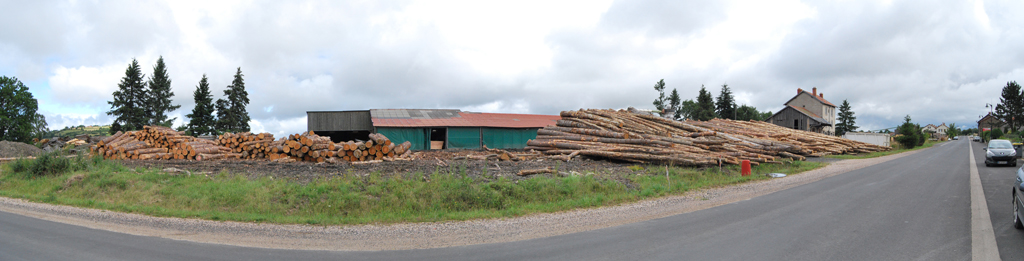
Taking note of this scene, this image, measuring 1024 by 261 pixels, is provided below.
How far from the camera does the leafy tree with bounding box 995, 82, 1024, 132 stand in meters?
73.9

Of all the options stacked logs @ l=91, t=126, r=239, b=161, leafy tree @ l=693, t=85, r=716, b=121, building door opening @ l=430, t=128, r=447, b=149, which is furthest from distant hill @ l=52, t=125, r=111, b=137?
leafy tree @ l=693, t=85, r=716, b=121

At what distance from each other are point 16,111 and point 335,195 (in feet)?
175

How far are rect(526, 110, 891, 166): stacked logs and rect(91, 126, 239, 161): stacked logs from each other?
1415cm

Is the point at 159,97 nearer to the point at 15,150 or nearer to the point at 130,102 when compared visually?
the point at 130,102

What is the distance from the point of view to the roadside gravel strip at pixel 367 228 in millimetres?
6414

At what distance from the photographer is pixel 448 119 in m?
35.2

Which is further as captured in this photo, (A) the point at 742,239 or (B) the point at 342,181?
(B) the point at 342,181

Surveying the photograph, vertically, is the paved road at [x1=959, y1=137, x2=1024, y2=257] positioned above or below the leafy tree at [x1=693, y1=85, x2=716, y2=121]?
below

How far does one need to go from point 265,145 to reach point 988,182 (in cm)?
2428

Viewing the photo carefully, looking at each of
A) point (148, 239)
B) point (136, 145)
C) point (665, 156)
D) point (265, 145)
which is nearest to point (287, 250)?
point (148, 239)

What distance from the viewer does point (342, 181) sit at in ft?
36.5

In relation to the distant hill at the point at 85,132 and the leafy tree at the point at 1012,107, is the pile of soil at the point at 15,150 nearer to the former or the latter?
the distant hill at the point at 85,132

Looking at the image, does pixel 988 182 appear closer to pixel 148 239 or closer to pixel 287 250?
pixel 287 250

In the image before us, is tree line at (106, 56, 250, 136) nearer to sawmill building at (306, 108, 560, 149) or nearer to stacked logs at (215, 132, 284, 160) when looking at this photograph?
sawmill building at (306, 108, 560, 149)
